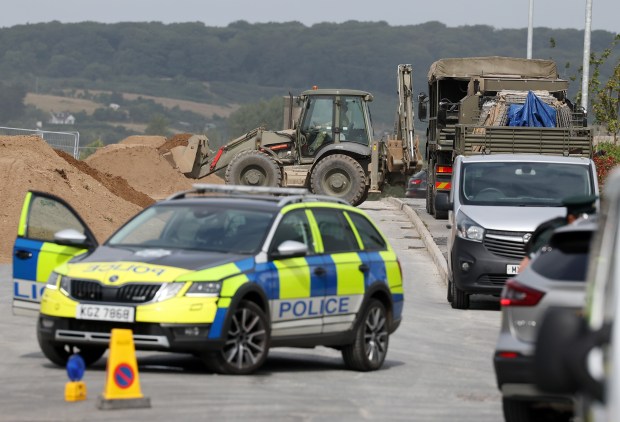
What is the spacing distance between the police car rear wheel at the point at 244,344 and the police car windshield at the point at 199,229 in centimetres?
63

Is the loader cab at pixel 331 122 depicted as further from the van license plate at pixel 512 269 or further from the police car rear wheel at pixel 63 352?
the police car rear wheel at pixel 63 352

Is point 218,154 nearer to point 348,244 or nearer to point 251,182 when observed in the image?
point 251,182

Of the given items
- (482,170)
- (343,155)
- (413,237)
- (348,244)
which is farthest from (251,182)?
(348,244)

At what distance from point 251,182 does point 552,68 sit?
781 centimetres

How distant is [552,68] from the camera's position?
37438 millimetres

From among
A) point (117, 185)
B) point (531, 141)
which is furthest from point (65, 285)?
point (117, 185)

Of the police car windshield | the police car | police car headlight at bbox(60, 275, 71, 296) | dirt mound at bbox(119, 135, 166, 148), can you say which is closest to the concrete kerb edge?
the police car

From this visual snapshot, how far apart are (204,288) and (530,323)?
144 inches

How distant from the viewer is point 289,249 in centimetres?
1268

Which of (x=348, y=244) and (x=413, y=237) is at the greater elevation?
(x=348, y=244)

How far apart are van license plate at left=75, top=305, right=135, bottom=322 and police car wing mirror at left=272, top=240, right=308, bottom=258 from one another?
1.43 meters

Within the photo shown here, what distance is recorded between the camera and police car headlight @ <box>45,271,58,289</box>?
40.6 ft

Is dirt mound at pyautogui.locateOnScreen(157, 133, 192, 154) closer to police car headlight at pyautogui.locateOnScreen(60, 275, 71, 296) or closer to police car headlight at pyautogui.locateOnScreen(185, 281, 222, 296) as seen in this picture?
police car headlight at pyautogui.locateOnScreen(60, 275, 71, 296)

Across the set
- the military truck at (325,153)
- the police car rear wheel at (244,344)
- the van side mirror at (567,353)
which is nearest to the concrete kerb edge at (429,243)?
the military truck at (325,153)
